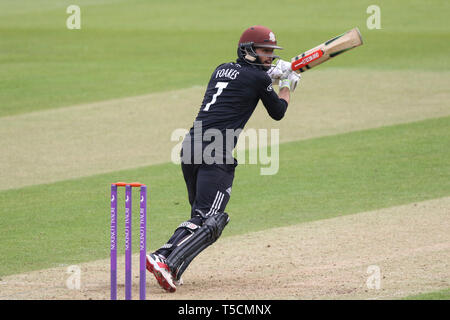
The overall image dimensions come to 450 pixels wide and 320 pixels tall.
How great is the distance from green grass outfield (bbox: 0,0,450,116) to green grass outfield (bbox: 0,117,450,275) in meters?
5.91

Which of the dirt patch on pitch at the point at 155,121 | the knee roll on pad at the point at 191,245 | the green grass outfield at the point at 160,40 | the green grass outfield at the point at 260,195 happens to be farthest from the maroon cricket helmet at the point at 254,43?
the green grass outfield at the point at 160,40

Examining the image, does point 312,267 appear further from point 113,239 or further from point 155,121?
point 155,121

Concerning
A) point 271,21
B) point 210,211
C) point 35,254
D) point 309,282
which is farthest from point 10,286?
point 271,21

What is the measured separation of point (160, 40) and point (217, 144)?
18.1m

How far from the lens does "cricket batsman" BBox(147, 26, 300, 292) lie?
7055mm

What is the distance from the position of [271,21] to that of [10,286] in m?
21.2

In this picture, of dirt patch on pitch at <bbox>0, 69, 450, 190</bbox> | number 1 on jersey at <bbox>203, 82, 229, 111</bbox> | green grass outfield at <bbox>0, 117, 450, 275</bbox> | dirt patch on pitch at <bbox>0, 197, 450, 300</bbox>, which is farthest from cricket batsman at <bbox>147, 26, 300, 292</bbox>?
dirt patch on pitch at <bbox>0, 69, 450, 190</bbox>

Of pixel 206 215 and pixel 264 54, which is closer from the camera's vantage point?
pixel 206 215

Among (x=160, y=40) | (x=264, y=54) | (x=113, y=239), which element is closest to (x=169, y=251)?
(x=113, y=239)

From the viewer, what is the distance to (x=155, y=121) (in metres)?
15.8

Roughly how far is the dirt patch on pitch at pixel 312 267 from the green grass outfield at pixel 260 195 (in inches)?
18.6

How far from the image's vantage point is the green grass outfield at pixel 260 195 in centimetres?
902

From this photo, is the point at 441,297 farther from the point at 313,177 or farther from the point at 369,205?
the point at 313,177

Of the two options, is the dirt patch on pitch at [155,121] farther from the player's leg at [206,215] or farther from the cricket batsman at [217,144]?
the player's leg at [206,215]
